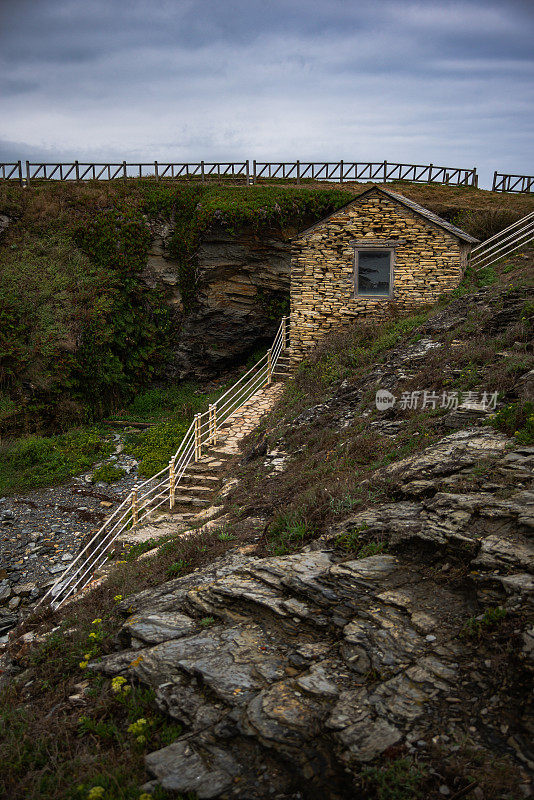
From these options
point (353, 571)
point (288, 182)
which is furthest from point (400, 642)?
point (288, 182)

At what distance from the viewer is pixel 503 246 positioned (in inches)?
709

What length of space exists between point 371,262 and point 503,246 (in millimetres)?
5532

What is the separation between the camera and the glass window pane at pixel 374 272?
1636 cm

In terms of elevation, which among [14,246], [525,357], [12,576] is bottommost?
[12,576]

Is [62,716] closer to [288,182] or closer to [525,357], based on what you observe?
[525,357]

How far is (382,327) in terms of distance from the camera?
1563cm

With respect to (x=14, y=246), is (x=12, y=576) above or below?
below

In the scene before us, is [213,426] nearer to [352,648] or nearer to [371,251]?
[371,251]

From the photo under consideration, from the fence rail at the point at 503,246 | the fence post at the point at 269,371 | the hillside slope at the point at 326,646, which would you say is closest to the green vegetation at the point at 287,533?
the hillside slope at the point at 326,646

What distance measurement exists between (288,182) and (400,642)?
82.8ft

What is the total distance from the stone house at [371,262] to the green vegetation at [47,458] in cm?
821

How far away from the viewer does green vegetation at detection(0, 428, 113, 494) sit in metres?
15.1

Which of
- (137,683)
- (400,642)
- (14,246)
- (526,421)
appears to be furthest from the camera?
(14,246)

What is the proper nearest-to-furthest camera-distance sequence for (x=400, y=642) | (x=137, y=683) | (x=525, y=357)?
(x=400, y=642) → (x=137, y=683) → (x=525, y=357)
